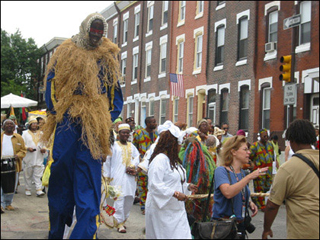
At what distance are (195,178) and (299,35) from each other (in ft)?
43.1

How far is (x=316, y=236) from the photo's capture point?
4105mm

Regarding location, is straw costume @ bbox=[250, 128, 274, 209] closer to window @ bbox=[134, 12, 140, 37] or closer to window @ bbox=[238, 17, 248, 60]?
window @ bbox=[238, 17, 248, 60]

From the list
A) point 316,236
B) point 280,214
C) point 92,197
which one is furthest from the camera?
point 280,214

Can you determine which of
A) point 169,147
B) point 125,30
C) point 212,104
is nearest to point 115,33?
point 125,30

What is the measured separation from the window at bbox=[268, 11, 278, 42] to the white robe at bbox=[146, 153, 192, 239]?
16349 mm

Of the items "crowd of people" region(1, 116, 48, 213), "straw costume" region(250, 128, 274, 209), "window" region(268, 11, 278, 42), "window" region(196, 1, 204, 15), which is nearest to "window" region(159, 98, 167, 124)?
"window" region(196, 1, 204, 15)

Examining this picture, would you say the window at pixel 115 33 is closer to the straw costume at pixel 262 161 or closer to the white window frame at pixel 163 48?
the white window frame at pixel 163 48

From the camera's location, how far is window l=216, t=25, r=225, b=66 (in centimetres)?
2475

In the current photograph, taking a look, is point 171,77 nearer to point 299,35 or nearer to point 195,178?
point 299,35

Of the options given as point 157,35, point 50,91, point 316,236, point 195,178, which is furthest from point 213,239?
point 157,35

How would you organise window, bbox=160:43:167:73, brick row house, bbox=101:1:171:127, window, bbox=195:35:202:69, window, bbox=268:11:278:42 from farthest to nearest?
brick row house, bbox=101:1:171:127 → window, bbox=160:43:167:73 → window, bbox=195:35:202:69 → window, bbox=268:11:278:42

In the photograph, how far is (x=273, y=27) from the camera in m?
20.9

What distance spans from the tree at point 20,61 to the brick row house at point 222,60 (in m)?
24.5

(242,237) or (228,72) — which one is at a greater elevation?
(228,72)
